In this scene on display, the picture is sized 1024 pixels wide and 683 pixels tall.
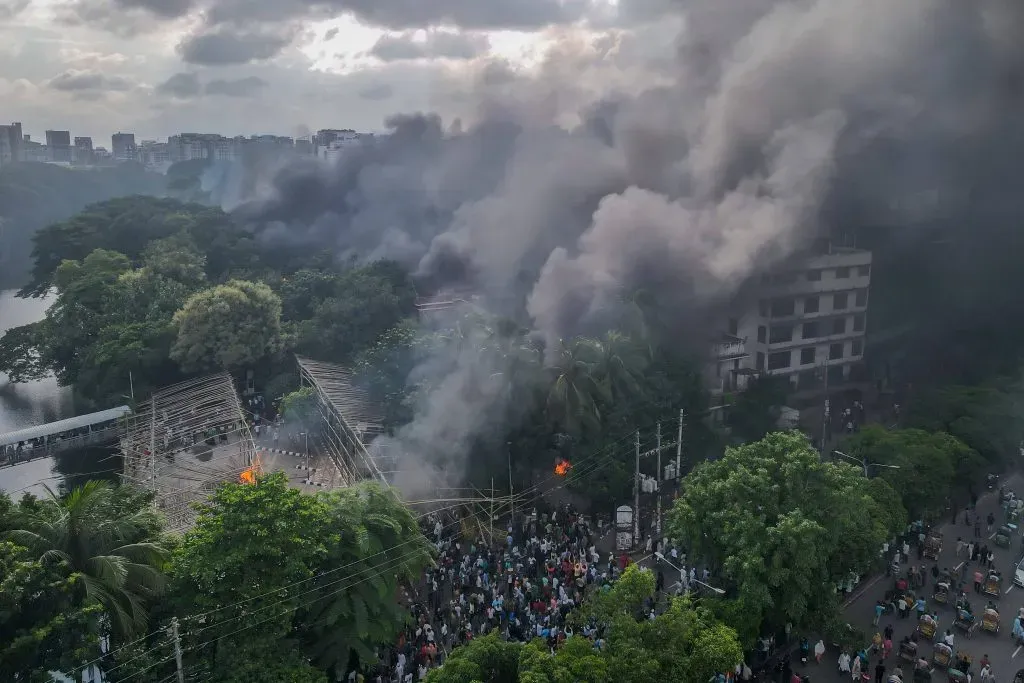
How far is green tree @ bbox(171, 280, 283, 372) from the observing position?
28766 mm

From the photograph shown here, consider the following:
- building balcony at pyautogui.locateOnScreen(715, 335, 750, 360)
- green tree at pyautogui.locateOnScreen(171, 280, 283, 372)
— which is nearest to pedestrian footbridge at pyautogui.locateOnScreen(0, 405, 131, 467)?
green tree at pyautogui.locateOnScreen(171, 280, 283, 372)

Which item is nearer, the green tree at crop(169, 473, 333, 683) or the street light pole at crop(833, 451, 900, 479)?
the green tree at crop(169, 473, 333, 683)

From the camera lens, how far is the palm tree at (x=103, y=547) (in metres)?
11.7

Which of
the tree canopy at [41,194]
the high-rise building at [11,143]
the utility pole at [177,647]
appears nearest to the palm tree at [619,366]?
the utility pole at [177,647]

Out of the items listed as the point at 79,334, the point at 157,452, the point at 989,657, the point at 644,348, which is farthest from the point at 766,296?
the point at 79,334

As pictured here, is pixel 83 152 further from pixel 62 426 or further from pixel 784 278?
pixel 784 278

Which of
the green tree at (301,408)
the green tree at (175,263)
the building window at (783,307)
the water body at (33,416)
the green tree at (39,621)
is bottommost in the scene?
the water body at (33,416)

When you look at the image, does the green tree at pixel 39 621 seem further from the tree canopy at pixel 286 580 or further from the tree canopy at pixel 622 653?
the tree canopy at pixel 622 653

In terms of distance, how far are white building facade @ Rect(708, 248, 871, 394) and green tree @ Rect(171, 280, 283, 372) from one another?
56.2 feet

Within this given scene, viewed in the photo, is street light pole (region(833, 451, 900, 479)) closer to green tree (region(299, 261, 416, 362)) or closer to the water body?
green tree (region(299, 261, 416, 362))

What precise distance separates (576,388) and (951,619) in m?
9.88

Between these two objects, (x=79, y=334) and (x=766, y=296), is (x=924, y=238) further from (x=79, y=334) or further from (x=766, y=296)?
(x=79, y=334)

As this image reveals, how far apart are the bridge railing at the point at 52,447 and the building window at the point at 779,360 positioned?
930 inches

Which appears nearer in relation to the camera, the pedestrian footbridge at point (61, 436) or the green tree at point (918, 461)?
the green tree at point (918, 461)
